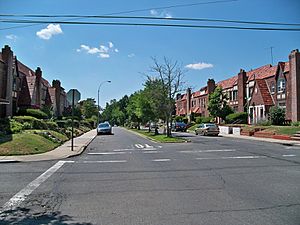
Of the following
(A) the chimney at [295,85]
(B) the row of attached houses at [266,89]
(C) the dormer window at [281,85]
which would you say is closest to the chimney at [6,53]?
(B) the row of attached houses at [266,89]

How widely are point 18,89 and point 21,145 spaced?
30.1 metres

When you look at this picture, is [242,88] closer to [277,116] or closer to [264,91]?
[264,91]

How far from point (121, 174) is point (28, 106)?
3778 cm

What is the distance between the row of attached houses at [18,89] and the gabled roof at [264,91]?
100 feet

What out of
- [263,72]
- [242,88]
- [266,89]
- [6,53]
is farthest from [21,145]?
[242,88]

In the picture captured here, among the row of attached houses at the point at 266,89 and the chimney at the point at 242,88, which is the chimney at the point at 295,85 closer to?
the row of attached houses at the point at 266,89

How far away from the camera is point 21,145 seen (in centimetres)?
1673

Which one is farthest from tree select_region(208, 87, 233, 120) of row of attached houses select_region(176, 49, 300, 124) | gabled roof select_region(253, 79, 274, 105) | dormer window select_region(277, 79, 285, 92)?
dormer window select_region(277, 79, 285, 92)

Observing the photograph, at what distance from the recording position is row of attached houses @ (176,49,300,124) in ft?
121

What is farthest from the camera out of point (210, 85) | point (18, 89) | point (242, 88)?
point (210, 85)

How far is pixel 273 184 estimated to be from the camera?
8.55 meters

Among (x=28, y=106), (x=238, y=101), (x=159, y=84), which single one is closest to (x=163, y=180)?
(x=159, y=84)

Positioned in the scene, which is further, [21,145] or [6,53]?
[6,53]

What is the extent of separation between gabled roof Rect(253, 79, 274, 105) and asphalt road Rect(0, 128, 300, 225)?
3163 cm
